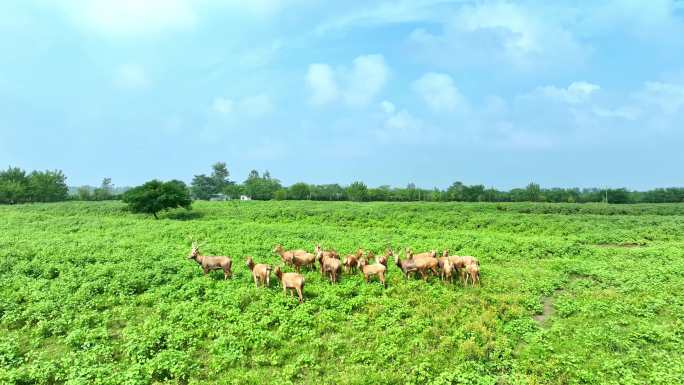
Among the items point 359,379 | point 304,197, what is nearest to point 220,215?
point 359,379

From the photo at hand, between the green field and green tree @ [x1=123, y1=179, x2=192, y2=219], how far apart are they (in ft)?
81.3

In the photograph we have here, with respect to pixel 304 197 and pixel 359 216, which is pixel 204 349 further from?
pixel 304 197

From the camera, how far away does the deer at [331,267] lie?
14336 millimetres

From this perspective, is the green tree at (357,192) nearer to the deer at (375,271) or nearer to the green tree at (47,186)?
the green tree at (47,186)

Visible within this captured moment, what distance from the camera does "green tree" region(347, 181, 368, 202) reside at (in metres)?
108

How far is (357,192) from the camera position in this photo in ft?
355

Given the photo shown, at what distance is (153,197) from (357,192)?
69.9 meters

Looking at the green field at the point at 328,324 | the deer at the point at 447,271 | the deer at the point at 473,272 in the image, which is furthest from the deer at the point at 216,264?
the deer at the point at 473,272

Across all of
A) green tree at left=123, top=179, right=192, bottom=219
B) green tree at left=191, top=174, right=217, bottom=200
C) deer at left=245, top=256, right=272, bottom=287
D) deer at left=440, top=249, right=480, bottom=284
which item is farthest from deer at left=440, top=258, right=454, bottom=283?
green tree at left=191, top=174, right=217, bottom=200

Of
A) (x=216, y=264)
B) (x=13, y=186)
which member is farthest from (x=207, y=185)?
(x=216, y=264)

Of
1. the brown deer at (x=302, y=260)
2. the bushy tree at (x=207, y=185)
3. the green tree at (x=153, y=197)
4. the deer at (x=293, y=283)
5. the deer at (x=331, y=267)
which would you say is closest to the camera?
the deer at (x=293, y=283)

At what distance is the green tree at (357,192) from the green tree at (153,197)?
2639 inches

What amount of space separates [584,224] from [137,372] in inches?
1521

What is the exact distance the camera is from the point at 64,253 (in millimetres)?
17578
